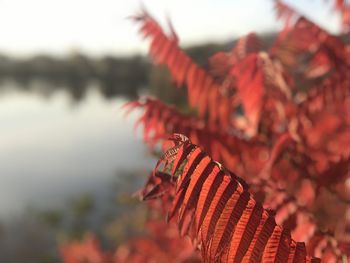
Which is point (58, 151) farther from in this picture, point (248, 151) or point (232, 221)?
point (232, 221)

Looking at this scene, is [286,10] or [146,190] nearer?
[146,190]

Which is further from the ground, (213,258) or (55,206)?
(213,258)

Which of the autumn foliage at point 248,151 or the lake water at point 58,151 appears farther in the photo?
the lake water at point 58,151

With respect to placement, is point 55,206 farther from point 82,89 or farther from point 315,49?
point 82,89

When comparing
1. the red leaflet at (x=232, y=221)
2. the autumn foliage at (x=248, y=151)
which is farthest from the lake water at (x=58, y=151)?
the red leaflet at (x=232, y=221)

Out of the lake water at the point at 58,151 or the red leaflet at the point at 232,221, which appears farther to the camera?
the lake water at the point at 58,151

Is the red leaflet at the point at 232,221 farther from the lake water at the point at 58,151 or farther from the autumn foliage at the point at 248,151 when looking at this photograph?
the lake water at the point at 58,151

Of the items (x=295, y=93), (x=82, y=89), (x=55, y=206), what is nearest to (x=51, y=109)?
(x=82, y=89)

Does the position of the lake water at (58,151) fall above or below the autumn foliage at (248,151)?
below
